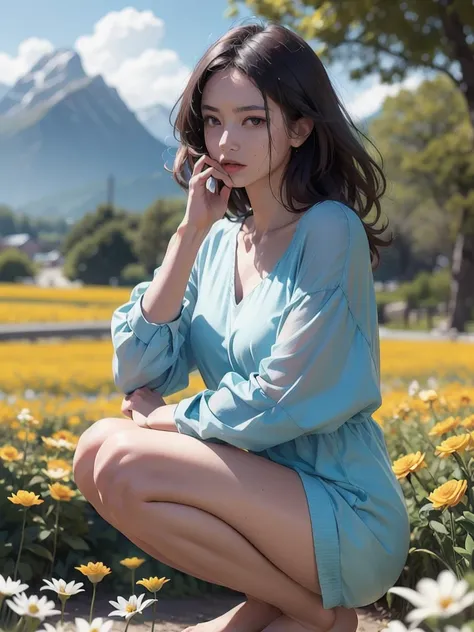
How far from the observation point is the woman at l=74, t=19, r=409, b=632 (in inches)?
81.7

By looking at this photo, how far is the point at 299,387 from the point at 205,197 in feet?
2.32

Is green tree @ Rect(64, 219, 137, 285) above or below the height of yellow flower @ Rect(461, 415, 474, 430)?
below

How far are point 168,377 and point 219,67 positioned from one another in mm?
887

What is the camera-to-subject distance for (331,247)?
2201 millimetres

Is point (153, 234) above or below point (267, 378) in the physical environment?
below

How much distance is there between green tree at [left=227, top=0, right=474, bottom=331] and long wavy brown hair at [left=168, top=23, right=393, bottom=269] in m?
9.27

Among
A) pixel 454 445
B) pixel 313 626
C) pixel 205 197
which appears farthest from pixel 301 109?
pixel 313 626

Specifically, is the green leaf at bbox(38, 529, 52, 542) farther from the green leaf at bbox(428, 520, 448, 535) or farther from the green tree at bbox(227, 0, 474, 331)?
the green tree at bbox(227, 0, 474, 331)

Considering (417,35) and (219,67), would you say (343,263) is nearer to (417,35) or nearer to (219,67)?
(219,67)

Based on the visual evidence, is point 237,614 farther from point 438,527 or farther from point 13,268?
point 13,268

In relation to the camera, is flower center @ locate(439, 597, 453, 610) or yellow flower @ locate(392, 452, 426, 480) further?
yellow flower @ locate(392, 452, 426, 480)

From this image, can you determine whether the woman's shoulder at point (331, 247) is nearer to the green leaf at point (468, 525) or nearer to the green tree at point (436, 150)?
the green leaf at point (468, 525)

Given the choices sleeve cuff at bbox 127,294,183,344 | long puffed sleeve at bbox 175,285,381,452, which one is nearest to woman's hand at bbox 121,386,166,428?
sleeve cuff at bbox 127,294,183,344

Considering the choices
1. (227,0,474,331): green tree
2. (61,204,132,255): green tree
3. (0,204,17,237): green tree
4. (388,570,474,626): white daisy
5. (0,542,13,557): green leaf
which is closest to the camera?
(388,570,474,626): white daisy
